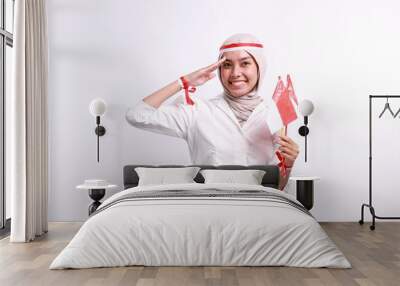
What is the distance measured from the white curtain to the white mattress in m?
1.46

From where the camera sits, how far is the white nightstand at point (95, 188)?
6.57 m

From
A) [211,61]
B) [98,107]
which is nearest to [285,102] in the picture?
[211,61]

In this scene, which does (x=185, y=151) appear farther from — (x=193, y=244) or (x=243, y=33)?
(x=193, y=244)

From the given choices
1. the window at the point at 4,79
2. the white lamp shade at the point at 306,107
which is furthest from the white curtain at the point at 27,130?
the white lamp shade at the point at 306,107

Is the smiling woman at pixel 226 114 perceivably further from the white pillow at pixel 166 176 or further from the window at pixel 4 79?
the window at pixel 4 79

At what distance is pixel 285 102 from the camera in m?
7.15

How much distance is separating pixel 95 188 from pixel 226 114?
74.2 inches

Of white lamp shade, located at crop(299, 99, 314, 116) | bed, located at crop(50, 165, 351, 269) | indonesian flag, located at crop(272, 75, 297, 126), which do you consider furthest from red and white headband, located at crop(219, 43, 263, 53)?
bed, located at crop(50, 165, 351, 269)

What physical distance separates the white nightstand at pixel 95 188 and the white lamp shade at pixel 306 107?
8.18ft

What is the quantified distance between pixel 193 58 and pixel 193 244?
3329 millimetres

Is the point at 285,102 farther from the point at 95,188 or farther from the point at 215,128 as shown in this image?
the point at 95,188

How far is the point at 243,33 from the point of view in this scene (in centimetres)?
716

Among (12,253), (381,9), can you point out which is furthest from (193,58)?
(12,253)

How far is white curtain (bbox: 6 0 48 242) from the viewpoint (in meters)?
5.64
